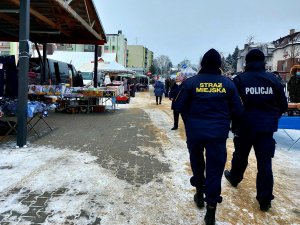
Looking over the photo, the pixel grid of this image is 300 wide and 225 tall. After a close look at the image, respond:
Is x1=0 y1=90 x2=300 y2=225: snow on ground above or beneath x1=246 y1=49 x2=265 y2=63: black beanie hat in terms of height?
beneath

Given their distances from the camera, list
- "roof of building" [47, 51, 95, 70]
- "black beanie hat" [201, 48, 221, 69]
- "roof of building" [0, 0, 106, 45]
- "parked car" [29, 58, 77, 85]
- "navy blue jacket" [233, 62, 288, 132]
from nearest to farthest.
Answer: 1. "black beanie hat" [201, 48, 221, 69]
2. "navy blue jacket" [233, 62, 288, 132]
3. "roof of building" [0, 0, 106, 45]
4. "parked car" [29, 58, 77, 85]
5. "roof of building" [47, 51, 95, 70]

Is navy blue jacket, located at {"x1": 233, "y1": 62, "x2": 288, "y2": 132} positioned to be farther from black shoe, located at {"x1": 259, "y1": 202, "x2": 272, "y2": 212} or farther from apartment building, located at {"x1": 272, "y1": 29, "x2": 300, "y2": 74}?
apartment building, located at {"x1": 272, "y1": 29, "x2": 300, "y2": 74}

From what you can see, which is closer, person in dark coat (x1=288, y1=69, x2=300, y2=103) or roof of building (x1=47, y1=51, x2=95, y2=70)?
person in dark coat (x1=288, y1=69, x2=300, y2=103)

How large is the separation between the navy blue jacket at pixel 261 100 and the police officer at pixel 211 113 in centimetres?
46

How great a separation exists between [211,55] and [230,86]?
1.39 ft

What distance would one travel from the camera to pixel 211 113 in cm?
335

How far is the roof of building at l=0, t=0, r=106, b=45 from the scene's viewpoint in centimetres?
873

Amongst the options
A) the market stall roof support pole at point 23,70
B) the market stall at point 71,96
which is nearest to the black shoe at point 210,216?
the market stall roof support pole at point 23,70

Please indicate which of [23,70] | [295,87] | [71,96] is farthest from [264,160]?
[71,96]

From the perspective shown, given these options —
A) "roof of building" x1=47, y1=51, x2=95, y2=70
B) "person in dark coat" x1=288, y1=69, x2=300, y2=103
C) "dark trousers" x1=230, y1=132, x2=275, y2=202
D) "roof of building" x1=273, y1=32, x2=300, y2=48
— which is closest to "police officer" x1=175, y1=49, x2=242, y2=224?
"dark trousers" x1=230, y1=132, x2=275, y2=202

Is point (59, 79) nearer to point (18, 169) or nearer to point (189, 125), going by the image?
point (18, 169)

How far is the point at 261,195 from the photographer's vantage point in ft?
12.3

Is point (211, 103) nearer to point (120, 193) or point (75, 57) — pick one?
point (120, 193)

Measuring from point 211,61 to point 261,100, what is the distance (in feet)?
2.79
